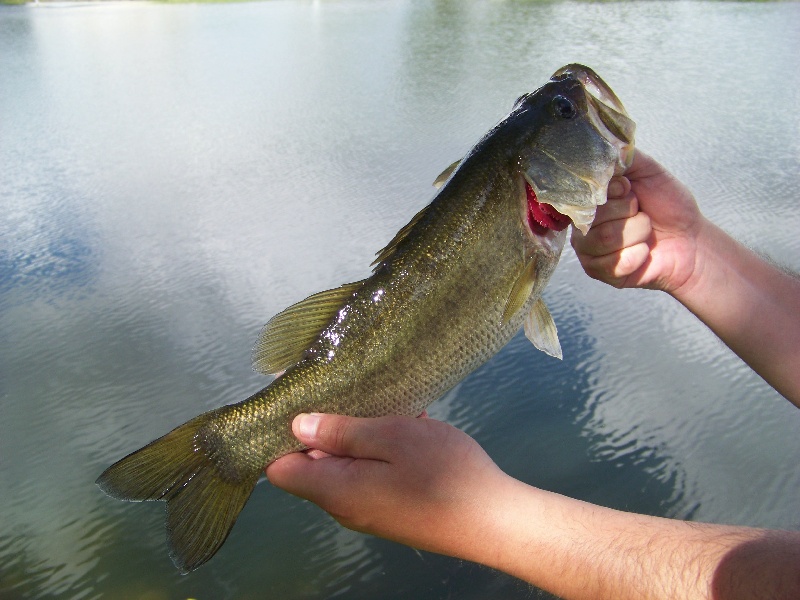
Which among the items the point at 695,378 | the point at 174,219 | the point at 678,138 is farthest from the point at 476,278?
the point at 678,138

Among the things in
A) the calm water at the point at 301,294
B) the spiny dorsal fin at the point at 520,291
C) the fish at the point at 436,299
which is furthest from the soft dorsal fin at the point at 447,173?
the calm water at the point at 301,294

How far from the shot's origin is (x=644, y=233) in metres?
1.73

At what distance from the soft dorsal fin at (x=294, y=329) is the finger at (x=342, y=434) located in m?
0.17

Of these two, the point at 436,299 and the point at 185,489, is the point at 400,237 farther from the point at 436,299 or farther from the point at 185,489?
the point at 185,489

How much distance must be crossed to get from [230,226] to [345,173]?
948 mm

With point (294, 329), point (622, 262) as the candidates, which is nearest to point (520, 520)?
point (294, 329)

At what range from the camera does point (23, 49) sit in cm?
847

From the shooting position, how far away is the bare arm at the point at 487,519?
1158mm

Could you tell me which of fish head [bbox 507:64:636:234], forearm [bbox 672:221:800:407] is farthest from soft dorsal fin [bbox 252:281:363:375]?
forearm [bbox 672:221:800:407]

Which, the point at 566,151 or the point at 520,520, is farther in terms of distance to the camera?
the point at 566,151

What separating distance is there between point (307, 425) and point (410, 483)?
0.94 ft

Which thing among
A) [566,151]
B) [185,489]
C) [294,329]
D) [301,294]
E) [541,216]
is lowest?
[301,294]

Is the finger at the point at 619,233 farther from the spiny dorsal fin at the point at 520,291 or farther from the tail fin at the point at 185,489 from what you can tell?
the tail fin at the point at 185,489

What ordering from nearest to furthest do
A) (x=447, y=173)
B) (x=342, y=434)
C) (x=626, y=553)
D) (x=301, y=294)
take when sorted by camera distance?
1. (x=626, y=553)
2. (x=342, y=434)
3. (x=447, y=173)
4. (x=301, y=294)
